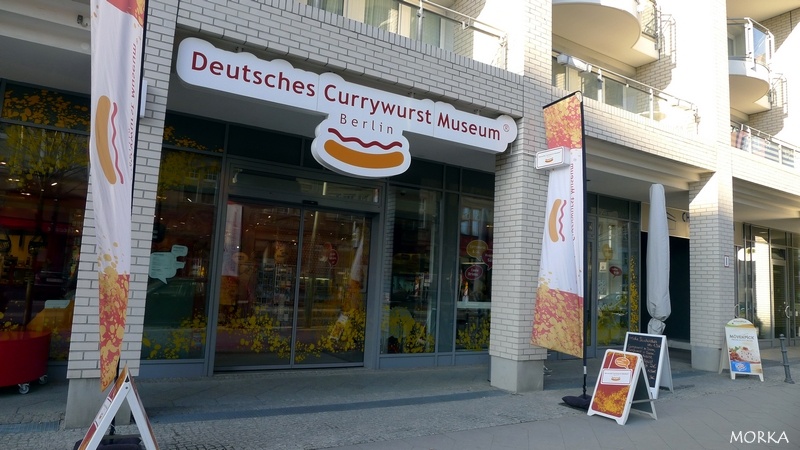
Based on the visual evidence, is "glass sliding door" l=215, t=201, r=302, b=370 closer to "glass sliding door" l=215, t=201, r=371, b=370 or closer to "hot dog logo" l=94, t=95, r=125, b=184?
"glass sliding door" l=215, t=201, r=371, b=370

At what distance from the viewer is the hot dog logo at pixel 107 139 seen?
3777 millimetres

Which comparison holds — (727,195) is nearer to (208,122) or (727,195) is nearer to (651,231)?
(651,231)

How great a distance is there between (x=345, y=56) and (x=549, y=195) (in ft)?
11.5

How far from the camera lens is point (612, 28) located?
37.0 feet

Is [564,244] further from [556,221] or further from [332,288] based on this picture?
[332,288]

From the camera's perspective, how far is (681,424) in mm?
6688

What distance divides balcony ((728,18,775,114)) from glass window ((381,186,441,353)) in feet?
33.4

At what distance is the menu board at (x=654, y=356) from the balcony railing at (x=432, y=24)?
493 centimetres

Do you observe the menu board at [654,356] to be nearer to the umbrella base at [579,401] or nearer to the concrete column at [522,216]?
the umbrella base at [579,401]

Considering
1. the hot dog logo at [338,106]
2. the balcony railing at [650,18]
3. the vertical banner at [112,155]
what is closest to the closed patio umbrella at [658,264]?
the hot dog logo at [338,106]

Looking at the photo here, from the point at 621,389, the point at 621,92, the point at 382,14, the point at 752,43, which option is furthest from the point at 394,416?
the point at 752,43

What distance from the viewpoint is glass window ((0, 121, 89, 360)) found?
700cm

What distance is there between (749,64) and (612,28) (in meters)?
5.89

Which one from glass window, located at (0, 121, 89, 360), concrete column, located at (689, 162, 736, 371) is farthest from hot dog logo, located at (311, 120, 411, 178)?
concrete column, located at (689, 162, 736, 371)
